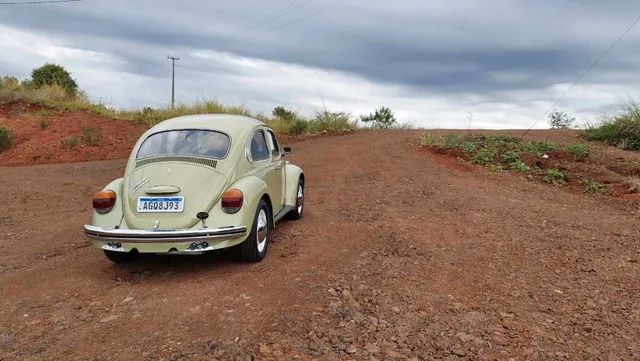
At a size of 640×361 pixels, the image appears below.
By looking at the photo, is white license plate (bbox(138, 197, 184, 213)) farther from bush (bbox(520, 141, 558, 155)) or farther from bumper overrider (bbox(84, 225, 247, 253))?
bush (bbox(520, 141, 558, 155))

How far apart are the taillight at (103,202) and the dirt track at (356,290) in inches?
25.6

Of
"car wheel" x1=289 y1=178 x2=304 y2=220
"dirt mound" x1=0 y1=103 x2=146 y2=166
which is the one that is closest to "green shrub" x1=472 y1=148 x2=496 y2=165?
"car wheel" x1=289 y1=178 x2=304 y2=220

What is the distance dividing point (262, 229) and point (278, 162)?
4.94 ft

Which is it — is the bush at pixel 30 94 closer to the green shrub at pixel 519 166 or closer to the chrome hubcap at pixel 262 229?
the green shrub at pixel 519 166

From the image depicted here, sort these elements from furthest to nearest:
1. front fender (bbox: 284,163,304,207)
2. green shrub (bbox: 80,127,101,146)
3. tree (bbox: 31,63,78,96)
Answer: tree (bbox: 31,63,78,96), green shrub (bbox: 80,127,101,146), front fender (bbox: 284,163,304,207)

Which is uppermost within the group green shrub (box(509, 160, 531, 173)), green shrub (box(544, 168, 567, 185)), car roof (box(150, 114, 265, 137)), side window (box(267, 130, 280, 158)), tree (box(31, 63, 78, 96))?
tree (box(31, 63, 78, 96))

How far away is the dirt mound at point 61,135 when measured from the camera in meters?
15.3

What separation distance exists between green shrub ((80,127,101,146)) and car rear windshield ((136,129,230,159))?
1127 cm

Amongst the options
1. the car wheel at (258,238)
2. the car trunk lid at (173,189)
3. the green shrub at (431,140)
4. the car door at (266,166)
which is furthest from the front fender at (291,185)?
the green shrub at (431,140)

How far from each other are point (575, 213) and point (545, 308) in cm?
435

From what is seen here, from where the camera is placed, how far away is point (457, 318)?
14.1 ft

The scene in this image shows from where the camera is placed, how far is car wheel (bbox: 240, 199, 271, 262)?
5.44 meters

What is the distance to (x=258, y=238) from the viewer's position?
568cm

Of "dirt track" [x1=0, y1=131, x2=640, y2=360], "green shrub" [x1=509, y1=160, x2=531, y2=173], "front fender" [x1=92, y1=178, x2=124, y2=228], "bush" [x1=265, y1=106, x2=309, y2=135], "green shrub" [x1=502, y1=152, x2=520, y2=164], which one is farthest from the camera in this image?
"bush" [x1=265, y1=106, x2=309, y2=135]
